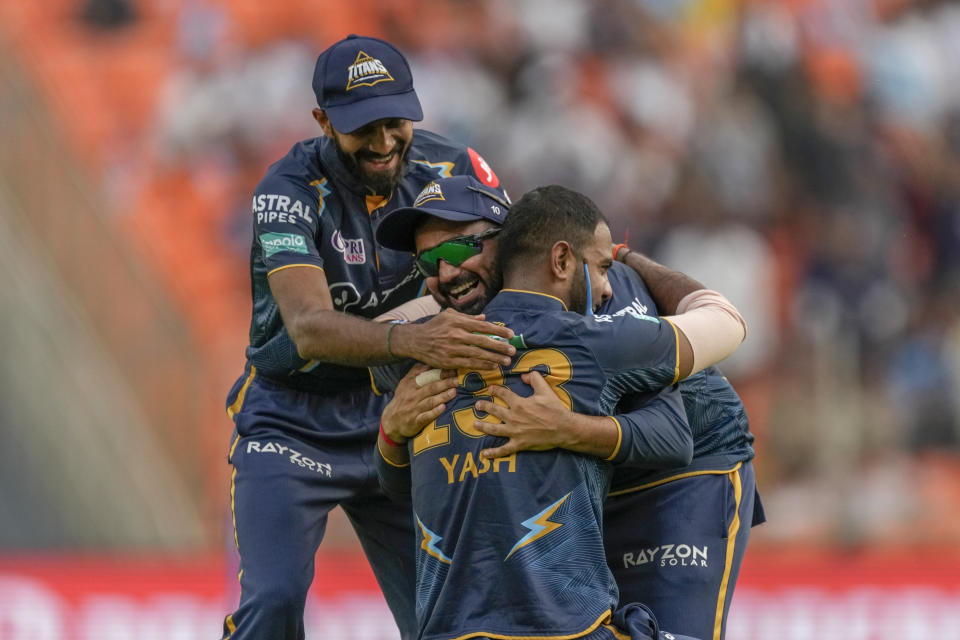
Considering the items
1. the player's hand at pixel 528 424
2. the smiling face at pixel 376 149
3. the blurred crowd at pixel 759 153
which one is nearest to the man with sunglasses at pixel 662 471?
the player's hand at pixel 528 424

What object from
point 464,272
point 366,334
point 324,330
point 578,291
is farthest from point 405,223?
point 578,291

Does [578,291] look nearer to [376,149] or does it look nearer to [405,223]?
[405,223]

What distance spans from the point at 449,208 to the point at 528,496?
0.86 m

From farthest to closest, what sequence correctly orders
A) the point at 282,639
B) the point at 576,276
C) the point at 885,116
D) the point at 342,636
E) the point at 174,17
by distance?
the point at 174,17, the point at 885,116, the point at 342,636, the point at 282,639, the point at 576,276

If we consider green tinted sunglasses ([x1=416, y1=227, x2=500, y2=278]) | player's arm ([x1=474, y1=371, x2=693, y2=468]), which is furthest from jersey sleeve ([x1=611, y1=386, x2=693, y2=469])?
green tinted sunglasses ([x1=416, y1=227, x2=500, y2=278])

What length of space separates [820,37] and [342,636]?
6065 mm

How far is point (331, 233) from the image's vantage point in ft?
14.7

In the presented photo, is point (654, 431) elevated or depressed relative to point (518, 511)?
elevated

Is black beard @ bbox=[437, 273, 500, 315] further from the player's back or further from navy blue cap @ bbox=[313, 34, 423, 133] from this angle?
navy blue cap @ bbox=[313, 34, 423, 133]

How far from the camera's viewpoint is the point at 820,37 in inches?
420

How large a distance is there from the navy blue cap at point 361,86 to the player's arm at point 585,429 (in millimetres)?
1226

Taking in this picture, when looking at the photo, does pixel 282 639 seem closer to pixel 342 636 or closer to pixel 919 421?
pixel 342 636

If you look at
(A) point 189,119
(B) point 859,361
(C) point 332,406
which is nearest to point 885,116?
(B) point 859,361

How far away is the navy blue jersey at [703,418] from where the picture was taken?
12.7ft
